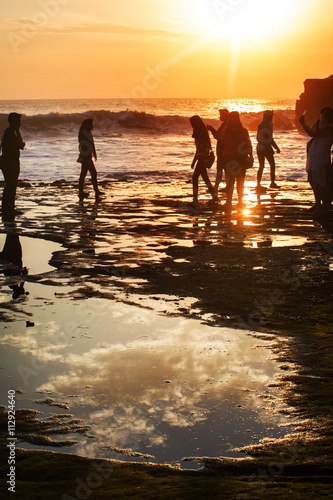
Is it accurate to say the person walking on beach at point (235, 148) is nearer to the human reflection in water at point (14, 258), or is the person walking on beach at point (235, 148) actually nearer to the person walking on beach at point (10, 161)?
the person walking on beach at point (10, 161)

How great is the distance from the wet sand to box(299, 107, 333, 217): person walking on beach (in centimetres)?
44

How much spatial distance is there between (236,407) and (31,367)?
5.45 feet

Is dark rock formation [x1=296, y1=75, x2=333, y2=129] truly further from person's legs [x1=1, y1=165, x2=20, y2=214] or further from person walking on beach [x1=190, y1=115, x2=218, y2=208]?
person's legs [x1=1, y1=165, x2=20, y2=214]

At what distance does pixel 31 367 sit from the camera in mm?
4980

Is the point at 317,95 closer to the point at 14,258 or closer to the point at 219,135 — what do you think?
the point at 219,135

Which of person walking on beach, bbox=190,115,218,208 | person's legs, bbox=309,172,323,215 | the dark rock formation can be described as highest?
the dark rock formation

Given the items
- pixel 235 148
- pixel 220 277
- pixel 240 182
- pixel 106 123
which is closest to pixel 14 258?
pixel 220 277

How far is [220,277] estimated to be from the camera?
791 centimetres

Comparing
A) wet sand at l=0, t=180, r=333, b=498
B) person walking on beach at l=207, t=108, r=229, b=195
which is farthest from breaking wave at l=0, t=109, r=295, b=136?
wet sand at l=0, t=180, r=333, b=498

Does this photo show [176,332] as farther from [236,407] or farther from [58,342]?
[236,407]

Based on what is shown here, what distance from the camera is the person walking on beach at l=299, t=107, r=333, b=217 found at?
11.9m

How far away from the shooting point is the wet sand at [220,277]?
14.2 ft

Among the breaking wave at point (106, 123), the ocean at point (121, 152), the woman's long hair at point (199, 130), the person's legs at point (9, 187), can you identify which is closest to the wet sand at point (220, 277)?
→ the person's legs at point (9, 187)

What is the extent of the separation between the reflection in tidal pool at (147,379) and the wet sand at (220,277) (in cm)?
12
